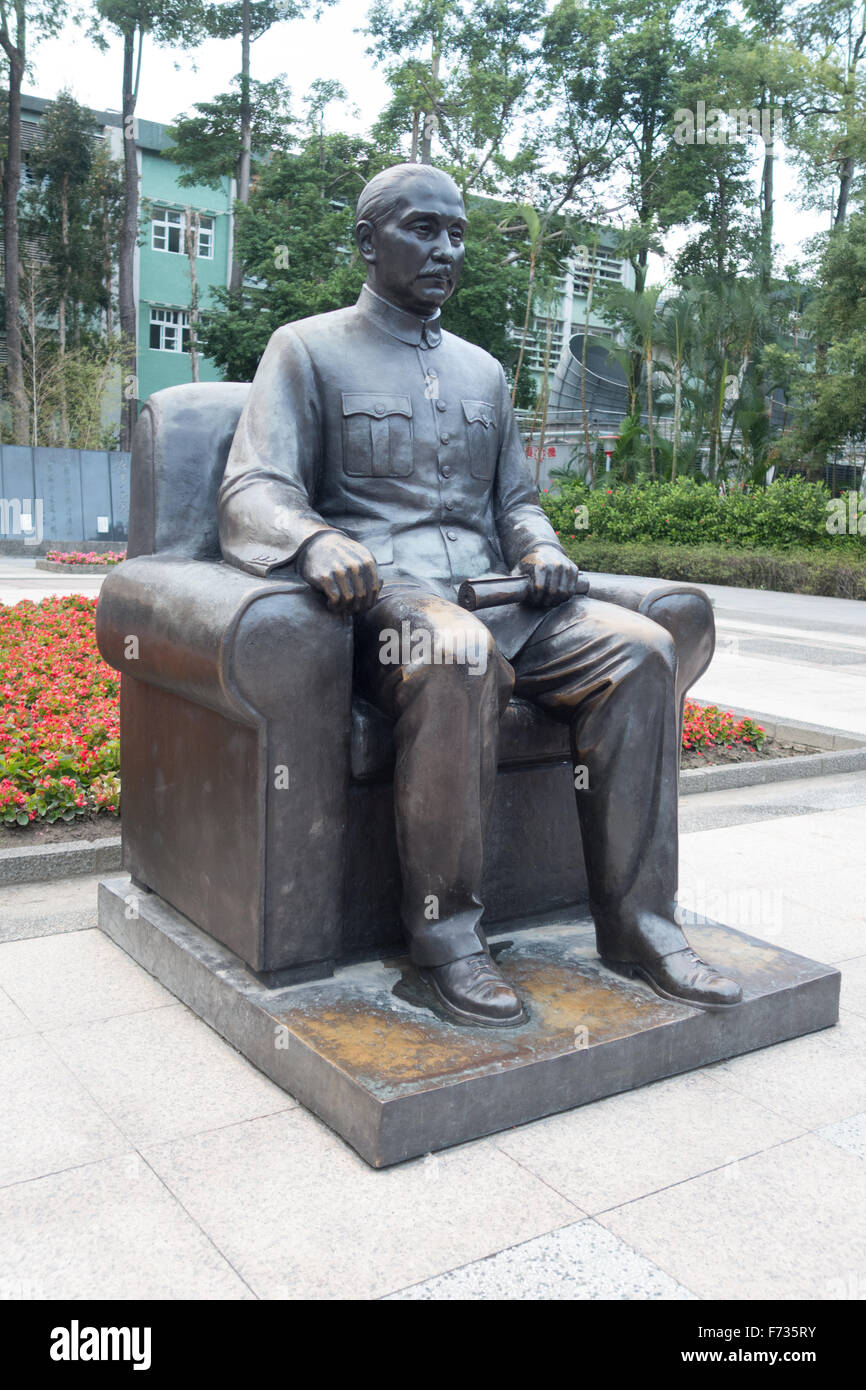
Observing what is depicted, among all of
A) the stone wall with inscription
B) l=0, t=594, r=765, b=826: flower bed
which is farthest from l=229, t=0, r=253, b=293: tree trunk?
l=0, t=594, r=765, b=826: flower bed

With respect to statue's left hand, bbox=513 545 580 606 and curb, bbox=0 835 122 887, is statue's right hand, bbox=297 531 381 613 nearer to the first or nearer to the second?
statue's left hand, bbox=513 545 580 606

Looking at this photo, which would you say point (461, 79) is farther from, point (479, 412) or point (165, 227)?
point (479, 412)

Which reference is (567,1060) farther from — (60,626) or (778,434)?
(778,434)

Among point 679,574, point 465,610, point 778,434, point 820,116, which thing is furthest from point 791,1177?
point 820,116

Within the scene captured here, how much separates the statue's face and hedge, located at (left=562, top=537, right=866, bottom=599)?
1479 centimetres

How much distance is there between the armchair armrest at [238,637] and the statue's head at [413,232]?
808 millimetres

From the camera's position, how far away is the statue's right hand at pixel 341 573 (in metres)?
2.35

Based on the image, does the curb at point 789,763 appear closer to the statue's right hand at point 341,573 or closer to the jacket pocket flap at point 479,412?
the jacket pocket flap at point 479,412

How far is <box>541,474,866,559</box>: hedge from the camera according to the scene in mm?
18703

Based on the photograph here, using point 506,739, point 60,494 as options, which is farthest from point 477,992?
point 60,494

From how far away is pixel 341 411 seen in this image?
2799 mm

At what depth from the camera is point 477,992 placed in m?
2.32

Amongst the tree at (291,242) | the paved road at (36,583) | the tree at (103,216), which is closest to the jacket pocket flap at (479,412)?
the paved road at (36,583)
